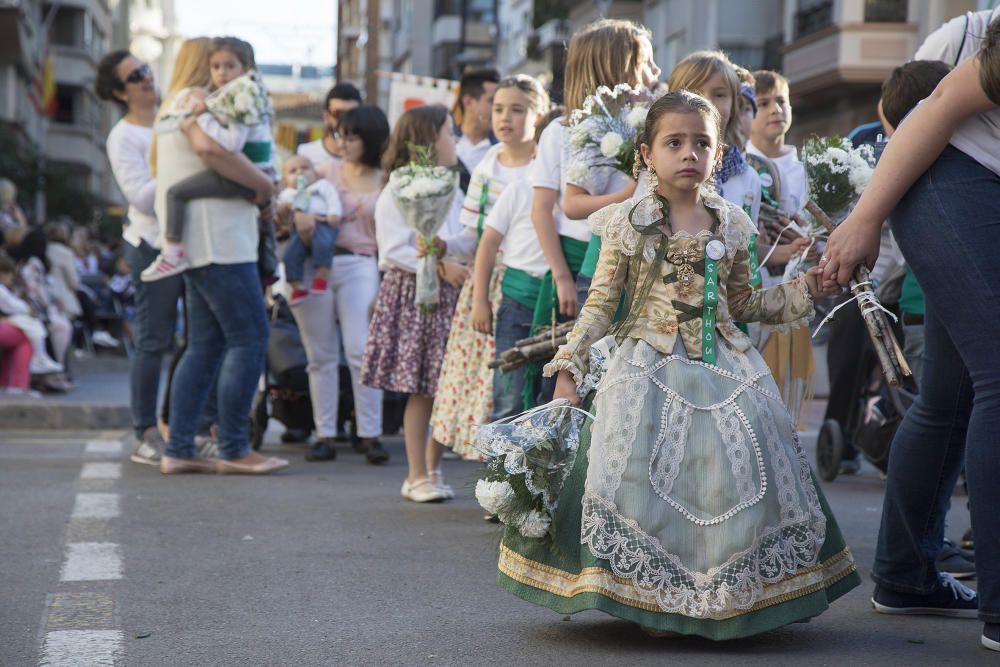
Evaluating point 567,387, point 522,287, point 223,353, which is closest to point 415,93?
point 223,353

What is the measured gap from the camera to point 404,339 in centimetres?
832

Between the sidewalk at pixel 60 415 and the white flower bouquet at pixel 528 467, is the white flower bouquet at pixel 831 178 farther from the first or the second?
the sidewalk at pixel 60 415

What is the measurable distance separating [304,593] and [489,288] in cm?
217

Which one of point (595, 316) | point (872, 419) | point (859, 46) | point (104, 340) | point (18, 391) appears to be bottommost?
point (104, 340)

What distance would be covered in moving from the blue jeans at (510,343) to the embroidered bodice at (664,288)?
2.08 metres

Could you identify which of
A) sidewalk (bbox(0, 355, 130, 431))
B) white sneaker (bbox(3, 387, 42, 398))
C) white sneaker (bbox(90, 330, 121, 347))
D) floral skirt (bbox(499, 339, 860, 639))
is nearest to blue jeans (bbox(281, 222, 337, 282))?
sidewalk (bbox(0, 355, 130, 431))

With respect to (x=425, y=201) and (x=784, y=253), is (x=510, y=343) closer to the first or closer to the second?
(x=425, y=201)

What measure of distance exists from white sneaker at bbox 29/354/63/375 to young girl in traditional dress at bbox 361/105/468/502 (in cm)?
734

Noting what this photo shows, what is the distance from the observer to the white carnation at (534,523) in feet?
15.0

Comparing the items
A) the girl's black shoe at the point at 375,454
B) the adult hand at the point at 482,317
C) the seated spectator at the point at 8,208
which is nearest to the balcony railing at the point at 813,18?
the seated spectator at the point at 8,208

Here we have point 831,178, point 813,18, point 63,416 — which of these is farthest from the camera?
point 813,18

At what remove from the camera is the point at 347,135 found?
9422mm

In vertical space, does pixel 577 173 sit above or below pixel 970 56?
below

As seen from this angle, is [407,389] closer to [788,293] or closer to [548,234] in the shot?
[548,234]
